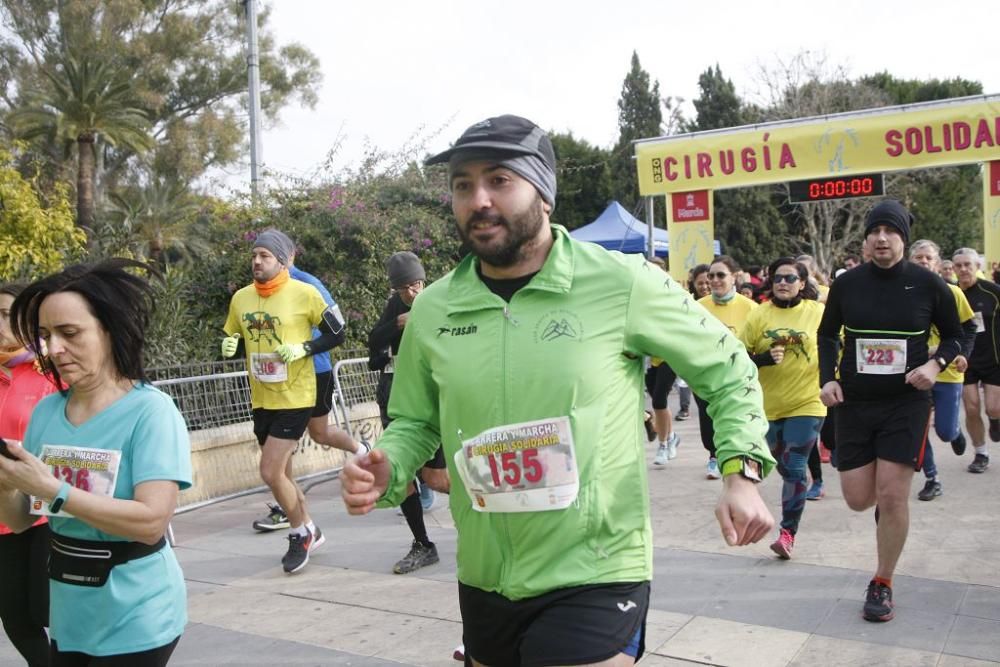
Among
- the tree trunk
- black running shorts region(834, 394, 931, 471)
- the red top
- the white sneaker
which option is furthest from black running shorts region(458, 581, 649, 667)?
the tree trunk

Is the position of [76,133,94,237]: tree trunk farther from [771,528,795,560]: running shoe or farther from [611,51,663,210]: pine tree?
[771,528,795,560]: running shoe

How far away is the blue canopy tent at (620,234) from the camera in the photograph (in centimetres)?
2244

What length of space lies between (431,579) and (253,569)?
4.25 feet

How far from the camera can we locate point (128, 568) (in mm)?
2779

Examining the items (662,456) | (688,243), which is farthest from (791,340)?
(688,243)

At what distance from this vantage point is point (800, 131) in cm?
1419

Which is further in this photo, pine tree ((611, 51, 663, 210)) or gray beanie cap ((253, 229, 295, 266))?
pine tree ((611, 51, 663, 210))

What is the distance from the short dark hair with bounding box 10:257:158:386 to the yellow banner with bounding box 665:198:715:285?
40.9ft

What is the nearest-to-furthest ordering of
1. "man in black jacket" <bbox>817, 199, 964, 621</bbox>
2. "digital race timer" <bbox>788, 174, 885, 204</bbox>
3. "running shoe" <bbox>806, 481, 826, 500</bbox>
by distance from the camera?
"man in black jacket" <bbox>817, 199, 964, 621</bbox>, "running shoe" <bbox>806, 481, 826, 500</bbox>, "digital race timer" <bbox>788, 174, 885, 204</bbox>

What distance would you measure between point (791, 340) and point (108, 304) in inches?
195

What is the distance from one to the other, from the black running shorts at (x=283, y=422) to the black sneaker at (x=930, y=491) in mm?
4822

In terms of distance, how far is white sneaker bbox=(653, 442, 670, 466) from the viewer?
9578 mm

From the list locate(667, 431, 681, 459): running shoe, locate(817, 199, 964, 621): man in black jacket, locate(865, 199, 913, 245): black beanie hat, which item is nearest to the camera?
locate(817, 199, 964, 621): man in black jacket

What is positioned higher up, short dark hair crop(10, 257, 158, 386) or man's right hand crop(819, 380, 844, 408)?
short dark hair crop(10, 257, 158, 386)
